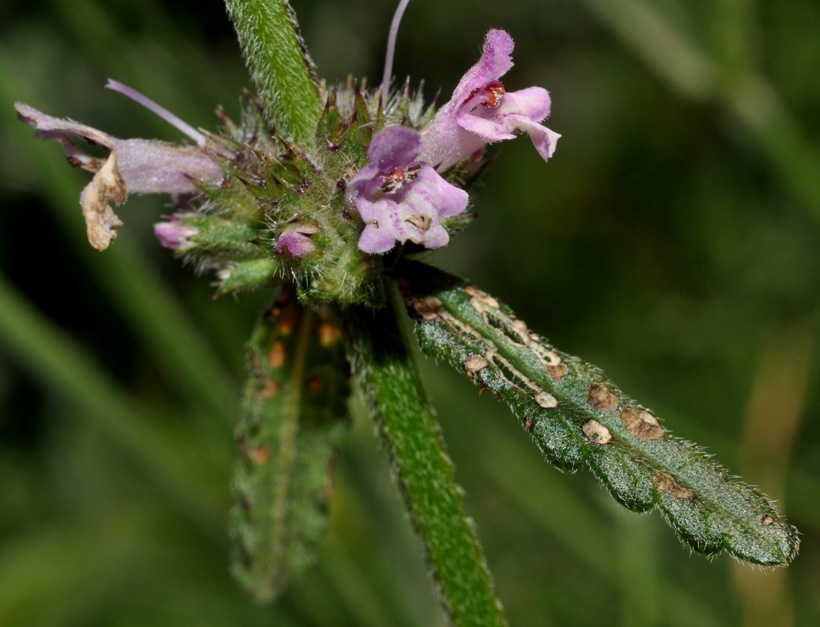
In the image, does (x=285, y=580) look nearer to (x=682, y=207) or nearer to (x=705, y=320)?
(x=705, y=320)

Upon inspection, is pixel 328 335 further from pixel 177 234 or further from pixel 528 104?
pixel 528 104

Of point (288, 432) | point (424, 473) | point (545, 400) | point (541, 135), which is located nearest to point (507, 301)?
point (288, 432)

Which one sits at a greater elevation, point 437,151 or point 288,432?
point 437,151

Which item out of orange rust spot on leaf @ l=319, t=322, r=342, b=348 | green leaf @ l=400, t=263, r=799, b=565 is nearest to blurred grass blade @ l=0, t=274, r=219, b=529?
orange rust spot on leaf @ l=319, t=322, r=342, b=348

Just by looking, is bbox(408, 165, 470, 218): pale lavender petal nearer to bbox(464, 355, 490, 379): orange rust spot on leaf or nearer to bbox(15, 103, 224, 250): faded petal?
bbox(464, 355, 490, 379): orange rust spot on leaf

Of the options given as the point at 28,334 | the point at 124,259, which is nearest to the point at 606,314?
the point at 124,259
